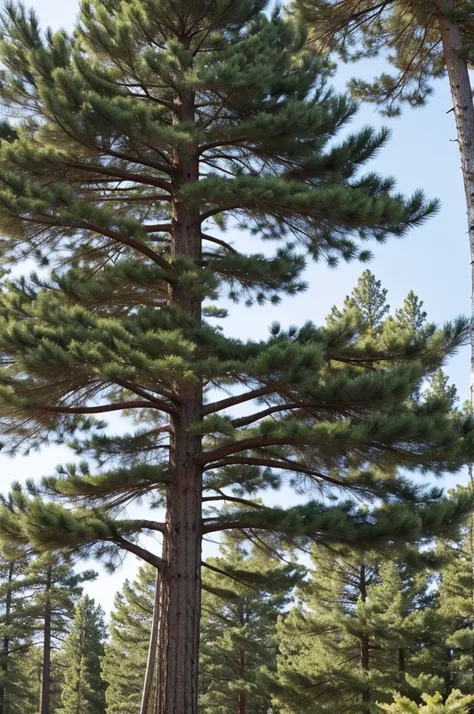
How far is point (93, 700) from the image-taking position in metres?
29.1

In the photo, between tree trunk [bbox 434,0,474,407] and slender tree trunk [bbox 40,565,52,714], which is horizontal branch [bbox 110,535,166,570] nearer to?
tree trunk [bbox 434,0,474,407]

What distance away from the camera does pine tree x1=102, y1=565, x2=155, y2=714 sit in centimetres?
2450

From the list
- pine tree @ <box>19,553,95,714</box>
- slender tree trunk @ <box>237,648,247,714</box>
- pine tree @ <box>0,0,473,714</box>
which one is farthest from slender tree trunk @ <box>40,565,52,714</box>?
pine tree @ <box>0,0,473,714</box>

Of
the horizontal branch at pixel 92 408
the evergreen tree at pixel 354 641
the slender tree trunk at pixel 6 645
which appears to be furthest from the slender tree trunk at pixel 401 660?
the slender tree trunk at pixel 6 645

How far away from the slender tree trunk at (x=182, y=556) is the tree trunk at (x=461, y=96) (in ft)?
11.7

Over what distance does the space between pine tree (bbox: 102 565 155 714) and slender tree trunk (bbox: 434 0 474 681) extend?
54.1 feet

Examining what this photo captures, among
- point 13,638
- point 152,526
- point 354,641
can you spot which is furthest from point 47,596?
point 152,526

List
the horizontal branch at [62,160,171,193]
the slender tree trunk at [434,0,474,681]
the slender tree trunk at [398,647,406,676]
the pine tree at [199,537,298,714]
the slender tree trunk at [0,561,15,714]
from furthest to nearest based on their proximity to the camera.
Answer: the slender tree trunk at [0,561,15,714]
the pine tree at [199,537,298,714]
the slender tree trunk at [398,647,406,676]
the slender tree trunk at [434,0,474,681]
the horizontal branch at [62,160,171,193]

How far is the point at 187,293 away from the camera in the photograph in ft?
27.7

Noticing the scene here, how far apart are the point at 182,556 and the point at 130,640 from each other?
18.5 meters

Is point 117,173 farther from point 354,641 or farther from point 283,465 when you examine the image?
point 354,641

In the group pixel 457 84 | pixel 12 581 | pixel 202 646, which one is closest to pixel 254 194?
pixel 457 84

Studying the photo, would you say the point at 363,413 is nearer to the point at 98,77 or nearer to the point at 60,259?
the point at 60,259

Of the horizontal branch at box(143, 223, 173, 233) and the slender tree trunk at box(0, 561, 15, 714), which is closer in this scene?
the horizontal branch at box(143, 223, 173, 233)
